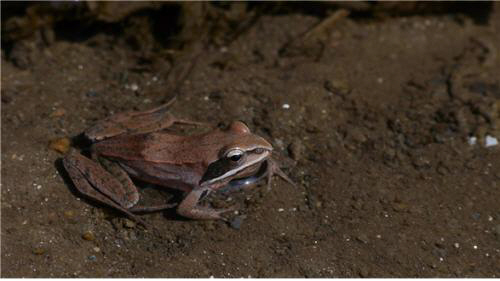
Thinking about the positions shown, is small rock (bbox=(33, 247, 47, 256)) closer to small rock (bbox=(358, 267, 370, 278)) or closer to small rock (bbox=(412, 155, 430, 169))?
small rock (bbox=(358, 267, 370, 278))

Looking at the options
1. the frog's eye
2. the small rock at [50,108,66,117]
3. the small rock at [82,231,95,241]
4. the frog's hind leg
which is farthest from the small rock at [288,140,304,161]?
the small rock at [50,108,66,117]

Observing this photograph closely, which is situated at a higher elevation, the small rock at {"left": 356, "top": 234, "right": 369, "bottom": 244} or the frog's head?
the frog's head

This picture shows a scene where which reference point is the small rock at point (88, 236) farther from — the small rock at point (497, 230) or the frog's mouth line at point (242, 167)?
the small rock at point (497, 230)

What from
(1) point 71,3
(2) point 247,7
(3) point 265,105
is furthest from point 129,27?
(3) point 265,105

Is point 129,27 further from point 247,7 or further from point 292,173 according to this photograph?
point 292,173

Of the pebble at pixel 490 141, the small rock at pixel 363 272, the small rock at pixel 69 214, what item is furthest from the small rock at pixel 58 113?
Answer: the pebble at pixel 490 141

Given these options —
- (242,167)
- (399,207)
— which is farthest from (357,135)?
(242,167)
